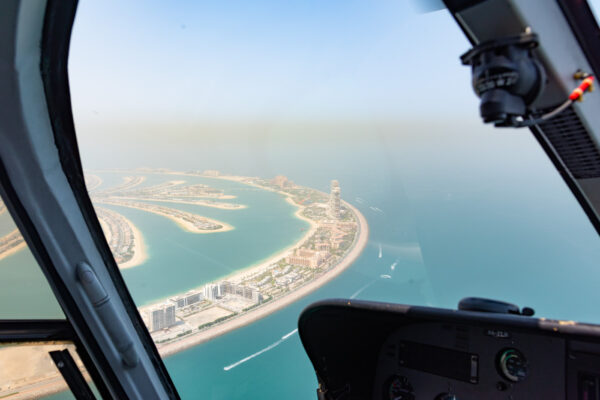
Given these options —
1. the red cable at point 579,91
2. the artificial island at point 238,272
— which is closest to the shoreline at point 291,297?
the artificial island at point 238,272

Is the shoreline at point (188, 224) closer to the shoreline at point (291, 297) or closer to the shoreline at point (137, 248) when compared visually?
the shoreline at point (137, 248)

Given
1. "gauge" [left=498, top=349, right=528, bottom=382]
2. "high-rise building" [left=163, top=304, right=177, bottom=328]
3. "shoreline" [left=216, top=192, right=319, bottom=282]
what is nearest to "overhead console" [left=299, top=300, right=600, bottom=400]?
"gauge" [left=498, top=349, right=528, bottom=382]

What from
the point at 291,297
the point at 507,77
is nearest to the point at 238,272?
the point at 291,297

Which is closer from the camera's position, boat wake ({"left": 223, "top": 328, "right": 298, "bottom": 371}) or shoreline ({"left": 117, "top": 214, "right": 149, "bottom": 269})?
shoreline ({"left": 117, "top": 214, "right": 149, "bottom": 269})

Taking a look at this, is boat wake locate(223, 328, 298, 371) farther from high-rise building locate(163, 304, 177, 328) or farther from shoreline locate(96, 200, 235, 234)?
shoreline locate(96, 200, 235, 234)

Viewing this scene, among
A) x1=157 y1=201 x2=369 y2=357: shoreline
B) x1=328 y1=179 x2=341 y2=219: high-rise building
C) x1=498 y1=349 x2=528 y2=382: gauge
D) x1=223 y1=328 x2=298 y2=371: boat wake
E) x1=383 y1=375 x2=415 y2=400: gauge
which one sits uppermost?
x1=328 y1=179 x2=341 y2=219: high-rise building

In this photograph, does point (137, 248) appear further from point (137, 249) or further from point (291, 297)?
point (291, 297)

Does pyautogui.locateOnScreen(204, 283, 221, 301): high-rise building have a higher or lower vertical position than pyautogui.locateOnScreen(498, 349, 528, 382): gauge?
higher
